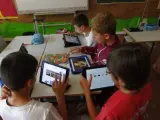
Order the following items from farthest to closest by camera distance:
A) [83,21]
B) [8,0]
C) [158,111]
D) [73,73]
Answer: [8,0]
[83,21]
[158,111]
[73,73]

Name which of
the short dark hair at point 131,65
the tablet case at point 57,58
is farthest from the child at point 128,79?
the tablet case at point 57,58

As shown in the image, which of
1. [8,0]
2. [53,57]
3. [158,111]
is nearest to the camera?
[53,57]

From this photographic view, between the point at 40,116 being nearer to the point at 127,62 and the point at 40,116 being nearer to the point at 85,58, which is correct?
the point at 127,62

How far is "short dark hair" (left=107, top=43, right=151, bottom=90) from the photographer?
2.43 ft

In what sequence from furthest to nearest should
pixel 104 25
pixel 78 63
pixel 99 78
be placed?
pixel 78 63 → pixel 104 25 → pixel 99 78

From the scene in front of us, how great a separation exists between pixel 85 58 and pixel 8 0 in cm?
236

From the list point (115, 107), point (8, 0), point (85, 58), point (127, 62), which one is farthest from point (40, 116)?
point (8, 0)

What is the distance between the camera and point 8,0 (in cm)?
319

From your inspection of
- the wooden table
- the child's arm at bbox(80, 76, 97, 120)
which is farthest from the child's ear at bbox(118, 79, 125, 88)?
the wooden table

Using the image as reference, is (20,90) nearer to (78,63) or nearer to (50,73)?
(50,73)

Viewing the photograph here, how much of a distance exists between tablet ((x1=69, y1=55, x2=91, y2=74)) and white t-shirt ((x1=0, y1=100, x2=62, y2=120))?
0.58 meters

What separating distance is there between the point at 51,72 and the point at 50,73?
0.5 inches

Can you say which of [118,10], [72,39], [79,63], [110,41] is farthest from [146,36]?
[79,63]

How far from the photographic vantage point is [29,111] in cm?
88
